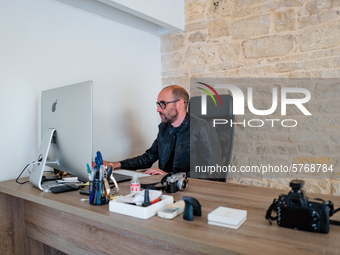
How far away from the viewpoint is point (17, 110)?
2.02m

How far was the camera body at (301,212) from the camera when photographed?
2.75ft

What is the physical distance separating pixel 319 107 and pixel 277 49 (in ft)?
2.06

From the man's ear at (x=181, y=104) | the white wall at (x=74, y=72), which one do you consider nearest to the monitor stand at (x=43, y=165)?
the white wall at (x=74, y=72)

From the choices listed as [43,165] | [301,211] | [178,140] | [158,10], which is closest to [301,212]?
[301,211]

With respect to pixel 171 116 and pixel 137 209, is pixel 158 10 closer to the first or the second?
pixel 171 116

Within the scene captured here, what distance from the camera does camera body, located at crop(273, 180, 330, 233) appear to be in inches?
32.9

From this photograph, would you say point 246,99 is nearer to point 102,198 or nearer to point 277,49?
point 277,49

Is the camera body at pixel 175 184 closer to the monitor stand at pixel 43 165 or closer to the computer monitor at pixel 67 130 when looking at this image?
the computer monitor at pixel 67 130

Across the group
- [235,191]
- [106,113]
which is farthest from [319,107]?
[106,113]

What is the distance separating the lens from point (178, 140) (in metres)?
2.31

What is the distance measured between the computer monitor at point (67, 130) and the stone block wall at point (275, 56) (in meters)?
1.73

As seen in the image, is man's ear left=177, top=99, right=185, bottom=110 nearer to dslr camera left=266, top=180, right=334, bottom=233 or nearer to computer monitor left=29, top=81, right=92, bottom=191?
computer monitor left=29, top=81, right=92, bottom=191

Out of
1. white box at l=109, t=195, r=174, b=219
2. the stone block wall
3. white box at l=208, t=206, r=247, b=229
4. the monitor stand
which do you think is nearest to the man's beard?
the stone block wall

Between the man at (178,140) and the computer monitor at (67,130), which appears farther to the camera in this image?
the man at (178,140)
